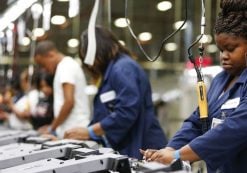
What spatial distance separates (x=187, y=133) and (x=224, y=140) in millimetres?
494

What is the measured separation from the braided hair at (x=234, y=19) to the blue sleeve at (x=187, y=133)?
0.48 meters

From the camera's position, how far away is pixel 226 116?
86.7 inches

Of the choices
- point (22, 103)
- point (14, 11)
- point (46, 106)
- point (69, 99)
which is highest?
point (14, 11)

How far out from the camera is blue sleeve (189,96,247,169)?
1990mm

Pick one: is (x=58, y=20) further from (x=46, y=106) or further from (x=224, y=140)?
(x=224, y=140)

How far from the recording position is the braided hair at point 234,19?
85.6 inches

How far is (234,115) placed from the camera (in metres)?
2.03

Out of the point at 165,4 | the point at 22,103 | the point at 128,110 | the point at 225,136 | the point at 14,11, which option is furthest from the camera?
the point at 22,103

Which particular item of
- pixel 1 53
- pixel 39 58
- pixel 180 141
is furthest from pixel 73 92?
pixel 1 53

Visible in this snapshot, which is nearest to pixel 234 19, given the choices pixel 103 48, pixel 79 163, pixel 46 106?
pixel 79 163

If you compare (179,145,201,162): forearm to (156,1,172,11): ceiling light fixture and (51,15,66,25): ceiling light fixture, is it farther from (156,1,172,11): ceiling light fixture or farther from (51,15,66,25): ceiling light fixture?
(51,15,66,25): ceiling light fixture

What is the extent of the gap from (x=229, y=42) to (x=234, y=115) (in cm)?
33

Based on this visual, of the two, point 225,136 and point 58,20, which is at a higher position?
point 58,20

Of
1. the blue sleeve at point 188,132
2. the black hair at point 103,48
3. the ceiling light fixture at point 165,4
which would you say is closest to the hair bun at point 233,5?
the blue sleeve at point 188,132
